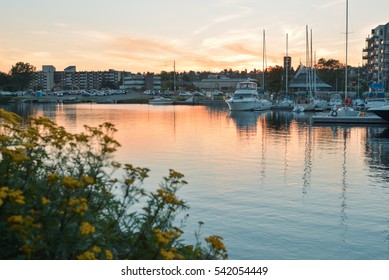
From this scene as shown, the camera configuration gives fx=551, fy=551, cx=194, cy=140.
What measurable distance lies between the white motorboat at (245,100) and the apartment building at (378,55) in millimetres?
63438

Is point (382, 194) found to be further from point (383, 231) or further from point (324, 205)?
point (383, 231)

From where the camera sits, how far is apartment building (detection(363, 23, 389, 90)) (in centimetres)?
17429

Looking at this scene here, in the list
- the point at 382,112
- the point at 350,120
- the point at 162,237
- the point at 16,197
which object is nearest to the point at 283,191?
the point at 162,237

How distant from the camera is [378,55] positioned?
587 feet

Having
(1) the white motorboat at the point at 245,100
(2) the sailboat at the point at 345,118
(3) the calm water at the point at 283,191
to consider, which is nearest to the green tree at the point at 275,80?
(1) the white motorboat at the point at 245,100

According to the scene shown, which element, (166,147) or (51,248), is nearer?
(51,248)

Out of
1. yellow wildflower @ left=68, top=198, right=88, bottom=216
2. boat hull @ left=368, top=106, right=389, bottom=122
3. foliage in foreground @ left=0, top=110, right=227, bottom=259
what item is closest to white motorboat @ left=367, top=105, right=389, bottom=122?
boat hull @ left=368, top=106, right=389, bottom=122

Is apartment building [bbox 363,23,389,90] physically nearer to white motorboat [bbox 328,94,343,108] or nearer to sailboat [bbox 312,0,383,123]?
white motorboat [bbox 328,94,343,108]

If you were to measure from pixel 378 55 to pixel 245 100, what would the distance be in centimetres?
8463

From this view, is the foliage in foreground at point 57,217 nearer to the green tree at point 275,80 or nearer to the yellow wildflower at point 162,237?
the yellow wildflower at point 162,237

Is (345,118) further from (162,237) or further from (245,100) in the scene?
(162,237)

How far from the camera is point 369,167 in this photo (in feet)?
107

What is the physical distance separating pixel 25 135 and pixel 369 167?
1091 inches

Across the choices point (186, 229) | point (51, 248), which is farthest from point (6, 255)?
point (186, 229)
